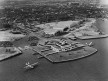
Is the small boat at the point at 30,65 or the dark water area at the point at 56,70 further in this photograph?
the small boat at the point at 30,65

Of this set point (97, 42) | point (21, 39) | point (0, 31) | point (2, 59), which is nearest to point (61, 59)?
point (2, 59)

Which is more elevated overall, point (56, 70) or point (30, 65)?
point (30, 65)

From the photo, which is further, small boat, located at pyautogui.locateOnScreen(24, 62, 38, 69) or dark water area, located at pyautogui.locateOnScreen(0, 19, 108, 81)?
small boat, located at pyautogui.locateOnScreen(24, 62, 38, 69)

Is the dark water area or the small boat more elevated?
the small boat

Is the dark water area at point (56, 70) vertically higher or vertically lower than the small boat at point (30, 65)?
lower

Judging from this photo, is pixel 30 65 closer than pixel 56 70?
No

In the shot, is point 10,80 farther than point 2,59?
No

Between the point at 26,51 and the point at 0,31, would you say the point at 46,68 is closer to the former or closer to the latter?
the point at 26,51

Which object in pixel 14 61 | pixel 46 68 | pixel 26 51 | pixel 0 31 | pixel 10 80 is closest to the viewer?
pixel 10 80
